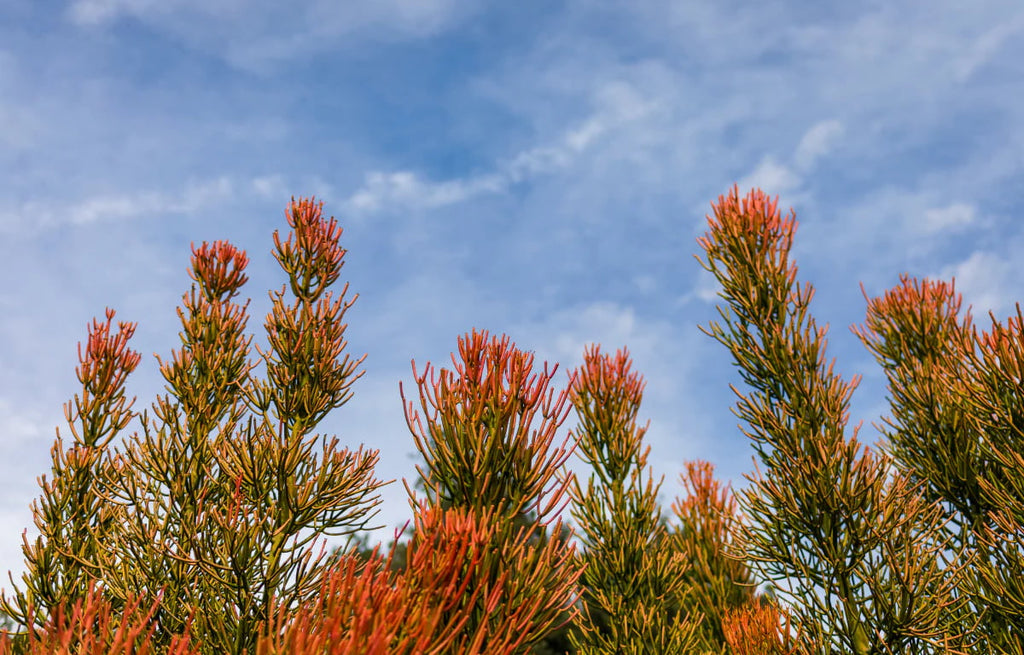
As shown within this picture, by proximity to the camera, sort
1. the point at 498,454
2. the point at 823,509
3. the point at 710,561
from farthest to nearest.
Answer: the point at 710,561
the point at 823,509
the point at 498,454

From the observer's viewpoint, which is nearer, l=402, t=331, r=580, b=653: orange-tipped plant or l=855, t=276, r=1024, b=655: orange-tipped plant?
l=402, t=331, r=580, b=653: orange-tipped plant

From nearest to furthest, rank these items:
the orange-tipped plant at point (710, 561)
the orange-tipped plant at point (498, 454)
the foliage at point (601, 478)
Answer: the orange-tipped plant at point (498, 454), the foliage at point (601, 478), the orange-tipped plant at point (710, 561)

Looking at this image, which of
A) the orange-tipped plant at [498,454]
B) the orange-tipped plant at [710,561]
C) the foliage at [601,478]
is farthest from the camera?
the orange-tipped plant at [710,561]

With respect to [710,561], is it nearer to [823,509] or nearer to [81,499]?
[823,509]

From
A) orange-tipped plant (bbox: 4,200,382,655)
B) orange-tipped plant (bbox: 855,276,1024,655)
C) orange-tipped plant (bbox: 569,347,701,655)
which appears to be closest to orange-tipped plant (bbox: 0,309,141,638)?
orange-tipped plant (bbox: 4,200,382,655)

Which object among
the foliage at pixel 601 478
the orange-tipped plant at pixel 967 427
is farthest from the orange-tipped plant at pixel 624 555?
the orange-tipped plant at pixel 967 427

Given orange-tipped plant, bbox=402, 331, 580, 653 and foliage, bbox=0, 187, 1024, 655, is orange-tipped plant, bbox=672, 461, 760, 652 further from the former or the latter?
orange-tipped plant, bbox=402, 331, 580, 653

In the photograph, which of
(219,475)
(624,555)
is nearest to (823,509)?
(624,555)

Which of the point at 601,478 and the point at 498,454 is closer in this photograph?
the point at 498,454

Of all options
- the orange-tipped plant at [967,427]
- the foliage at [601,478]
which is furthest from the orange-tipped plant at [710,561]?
the orange-tipped plant at [967,427]

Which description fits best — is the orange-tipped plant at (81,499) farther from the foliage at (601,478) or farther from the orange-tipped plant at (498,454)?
the orange-tipped plant at (498,454)

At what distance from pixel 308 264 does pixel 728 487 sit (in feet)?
19.5

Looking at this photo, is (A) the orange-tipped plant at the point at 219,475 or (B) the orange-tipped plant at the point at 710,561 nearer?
(A) the orange-tipped plant at the point at 219,475

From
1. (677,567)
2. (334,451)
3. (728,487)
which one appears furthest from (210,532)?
(728,487)
